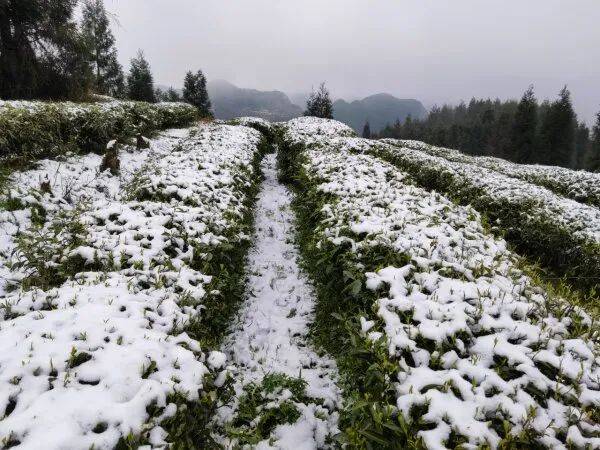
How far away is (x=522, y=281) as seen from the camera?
12.0 ft

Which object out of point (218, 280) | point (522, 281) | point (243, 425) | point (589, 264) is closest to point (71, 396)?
point (243, 425)

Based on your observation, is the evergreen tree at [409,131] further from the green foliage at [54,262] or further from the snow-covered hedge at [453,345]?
the green foliage at [54,262]

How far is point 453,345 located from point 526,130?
59.2 m

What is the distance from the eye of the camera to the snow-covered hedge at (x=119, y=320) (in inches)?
85.7

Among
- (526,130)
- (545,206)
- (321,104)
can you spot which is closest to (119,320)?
(545,206)

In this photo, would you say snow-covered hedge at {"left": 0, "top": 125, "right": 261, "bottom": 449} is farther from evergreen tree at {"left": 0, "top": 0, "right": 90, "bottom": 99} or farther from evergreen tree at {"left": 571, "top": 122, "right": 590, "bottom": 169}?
evergreen tree at {"left": 571, "top": 122, "right": 590, "bottom": 169}

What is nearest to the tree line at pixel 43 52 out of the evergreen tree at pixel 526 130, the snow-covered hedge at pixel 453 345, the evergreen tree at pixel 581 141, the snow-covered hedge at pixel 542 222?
the snow-covered hedge at pixel 453 345

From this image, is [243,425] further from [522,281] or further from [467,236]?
[467,236]

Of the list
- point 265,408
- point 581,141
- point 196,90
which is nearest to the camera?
point 265,408

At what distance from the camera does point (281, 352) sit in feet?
15.6

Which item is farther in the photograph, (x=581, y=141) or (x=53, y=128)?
(x=581, y=141)

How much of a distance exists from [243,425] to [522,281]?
3555mm

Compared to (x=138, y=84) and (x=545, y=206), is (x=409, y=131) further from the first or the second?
(x=545, y=206)

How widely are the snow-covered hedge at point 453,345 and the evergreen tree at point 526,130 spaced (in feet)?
183
